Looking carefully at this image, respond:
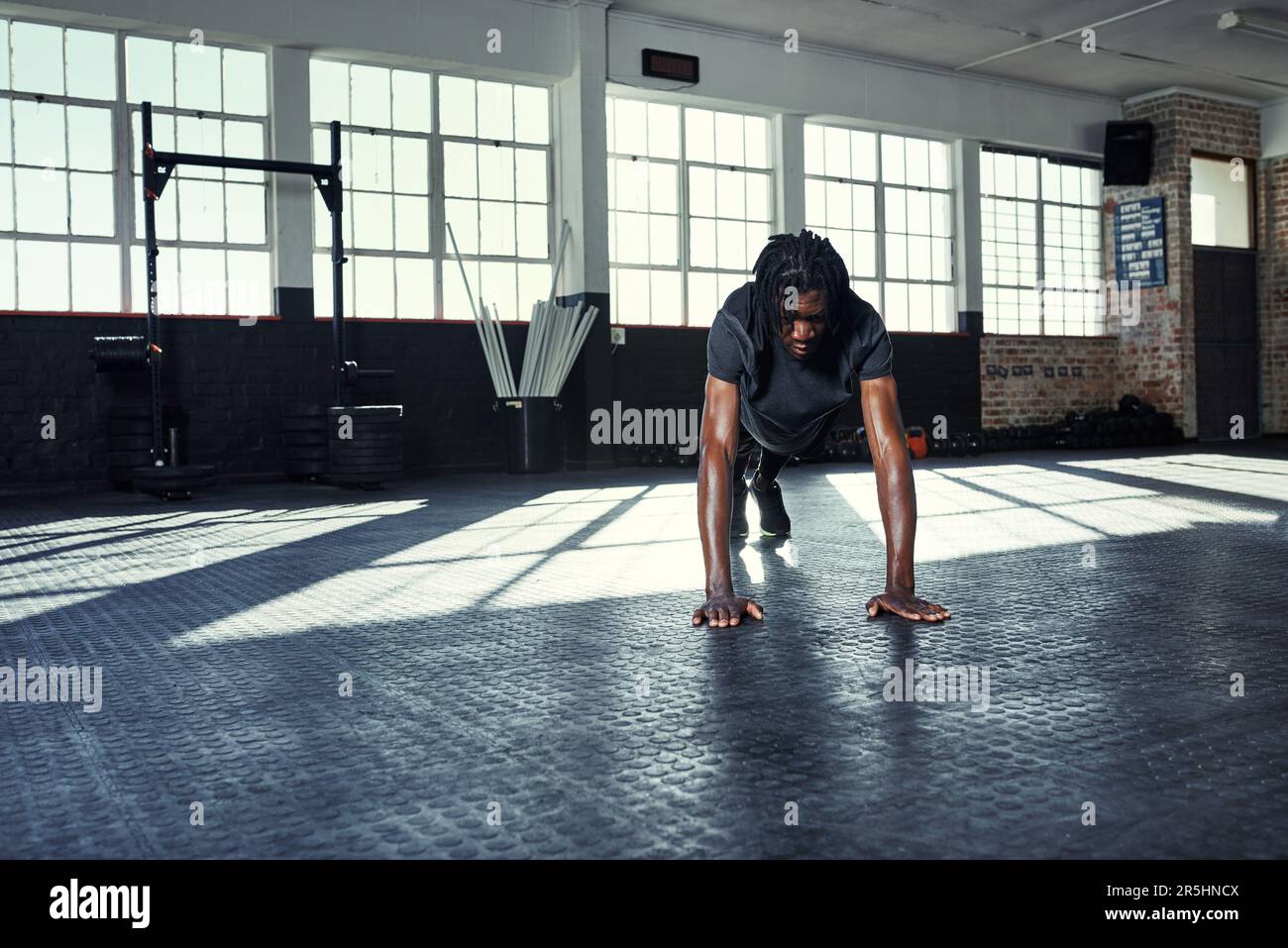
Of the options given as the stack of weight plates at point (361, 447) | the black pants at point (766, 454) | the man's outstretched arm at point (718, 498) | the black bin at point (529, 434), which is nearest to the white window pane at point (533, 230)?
the black bin at point (529, 434)

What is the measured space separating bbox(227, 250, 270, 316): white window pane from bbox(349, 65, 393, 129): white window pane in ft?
5.19

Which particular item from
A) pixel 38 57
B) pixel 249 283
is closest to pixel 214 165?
pixel 249 283

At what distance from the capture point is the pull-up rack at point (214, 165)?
8.06 metres

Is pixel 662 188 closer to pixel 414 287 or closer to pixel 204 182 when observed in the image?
pixel 414 287

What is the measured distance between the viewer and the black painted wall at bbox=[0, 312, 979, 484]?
345 inches

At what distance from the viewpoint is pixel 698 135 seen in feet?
39.5

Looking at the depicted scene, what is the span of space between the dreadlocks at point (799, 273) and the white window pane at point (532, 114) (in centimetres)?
860

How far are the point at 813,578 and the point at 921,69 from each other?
1084 cm

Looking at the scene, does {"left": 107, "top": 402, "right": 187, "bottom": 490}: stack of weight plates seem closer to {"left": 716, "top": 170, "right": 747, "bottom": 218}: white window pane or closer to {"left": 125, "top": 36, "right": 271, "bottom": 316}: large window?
{"left": 125, "top": 36, "right": 271, "bottom": 316}: large window

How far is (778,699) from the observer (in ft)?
7.69

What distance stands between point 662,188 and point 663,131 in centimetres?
60

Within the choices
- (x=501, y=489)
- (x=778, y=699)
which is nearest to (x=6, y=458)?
(x=501, y=489)

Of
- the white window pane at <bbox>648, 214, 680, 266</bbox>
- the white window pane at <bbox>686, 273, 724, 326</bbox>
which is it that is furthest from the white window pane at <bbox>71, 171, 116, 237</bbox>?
the white window pane at <bbox>686, 273, 724, 326</bbox>
